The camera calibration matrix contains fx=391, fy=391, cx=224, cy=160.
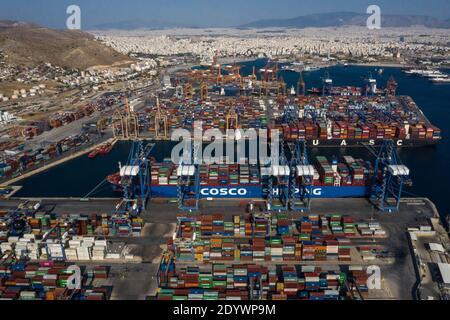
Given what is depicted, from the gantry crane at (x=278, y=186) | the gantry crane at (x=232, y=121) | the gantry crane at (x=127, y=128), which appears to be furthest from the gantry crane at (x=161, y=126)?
the gantry crane at (x=278, y=186)

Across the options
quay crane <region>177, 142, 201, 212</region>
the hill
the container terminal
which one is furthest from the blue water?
the hill

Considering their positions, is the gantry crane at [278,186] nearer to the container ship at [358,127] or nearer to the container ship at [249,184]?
the container ship at [249,184]

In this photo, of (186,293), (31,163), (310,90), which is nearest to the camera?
(186,293)

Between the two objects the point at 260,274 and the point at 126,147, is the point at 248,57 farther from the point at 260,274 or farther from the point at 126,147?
the point at 260,274

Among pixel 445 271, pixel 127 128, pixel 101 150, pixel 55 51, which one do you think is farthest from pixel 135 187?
pixel 55 51

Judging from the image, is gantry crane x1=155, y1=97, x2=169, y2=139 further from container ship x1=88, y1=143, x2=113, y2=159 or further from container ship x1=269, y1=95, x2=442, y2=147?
container ship x1=269, y1=95, x2=442, y2=147

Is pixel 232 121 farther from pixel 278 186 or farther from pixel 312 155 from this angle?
pixel 278 186
